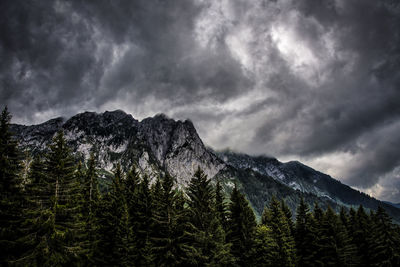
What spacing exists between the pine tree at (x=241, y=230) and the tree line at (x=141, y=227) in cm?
13

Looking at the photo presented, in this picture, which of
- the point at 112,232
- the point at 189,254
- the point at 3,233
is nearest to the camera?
the point at 3,233

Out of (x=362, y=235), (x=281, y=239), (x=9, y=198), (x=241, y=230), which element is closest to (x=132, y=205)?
(x=9, y=198)

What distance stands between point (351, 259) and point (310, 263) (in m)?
7.07

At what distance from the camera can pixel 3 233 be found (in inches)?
757

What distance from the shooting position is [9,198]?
20328mm

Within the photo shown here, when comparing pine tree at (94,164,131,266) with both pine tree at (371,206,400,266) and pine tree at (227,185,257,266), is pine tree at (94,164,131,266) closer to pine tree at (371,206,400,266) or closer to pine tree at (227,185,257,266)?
pine tree at (227,185,257,266)

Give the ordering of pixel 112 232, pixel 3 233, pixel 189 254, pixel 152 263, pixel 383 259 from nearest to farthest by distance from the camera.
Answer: pixel 3 233, pixel 189 254, pixel 152 263, pixel 112 232, pixel 383 259

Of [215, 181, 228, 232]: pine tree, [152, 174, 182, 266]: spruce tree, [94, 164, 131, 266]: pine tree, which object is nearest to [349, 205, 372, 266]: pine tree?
[215, 181, 228, 232]: pine tree

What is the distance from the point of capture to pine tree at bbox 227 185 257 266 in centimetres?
3148

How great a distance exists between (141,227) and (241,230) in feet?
46.8

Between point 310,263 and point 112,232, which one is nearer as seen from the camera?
point 112,232

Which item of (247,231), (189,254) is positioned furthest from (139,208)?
(247,231)

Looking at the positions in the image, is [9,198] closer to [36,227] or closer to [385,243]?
[36,227]

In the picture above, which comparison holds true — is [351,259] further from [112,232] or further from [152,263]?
[112,232]
